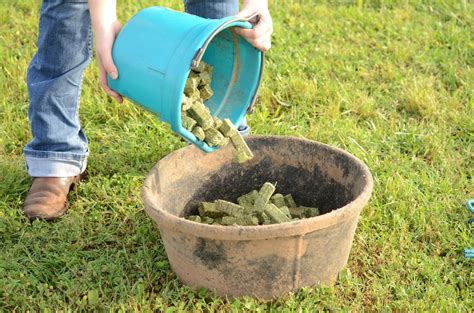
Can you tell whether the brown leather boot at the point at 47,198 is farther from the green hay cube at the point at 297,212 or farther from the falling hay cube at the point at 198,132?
the green hay cube at the point at 297,212

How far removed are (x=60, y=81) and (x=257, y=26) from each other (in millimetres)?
1059

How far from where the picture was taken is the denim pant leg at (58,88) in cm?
318

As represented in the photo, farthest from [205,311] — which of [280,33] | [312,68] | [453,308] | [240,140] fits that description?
[280,33]

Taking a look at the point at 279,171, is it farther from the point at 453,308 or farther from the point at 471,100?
the point at 471,100

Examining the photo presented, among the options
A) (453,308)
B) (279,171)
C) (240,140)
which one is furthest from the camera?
(279,171)

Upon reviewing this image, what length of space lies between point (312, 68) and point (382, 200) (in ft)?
4.70

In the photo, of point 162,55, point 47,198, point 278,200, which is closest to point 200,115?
point 162,55

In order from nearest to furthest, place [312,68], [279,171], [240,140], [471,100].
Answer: [240,140] → [279,171] → [471,100] → [312,68]

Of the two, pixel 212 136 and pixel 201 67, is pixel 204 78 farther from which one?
pixel 212 136

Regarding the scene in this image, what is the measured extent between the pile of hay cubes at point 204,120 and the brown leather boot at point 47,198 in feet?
2.88

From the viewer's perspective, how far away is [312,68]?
4520 millimetres

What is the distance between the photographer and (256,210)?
2.96 m

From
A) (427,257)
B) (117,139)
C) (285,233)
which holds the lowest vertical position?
(117,139)

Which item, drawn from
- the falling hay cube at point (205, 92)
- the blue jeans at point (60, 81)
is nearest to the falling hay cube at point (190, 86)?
the falling hay cube at point (205, 92)
